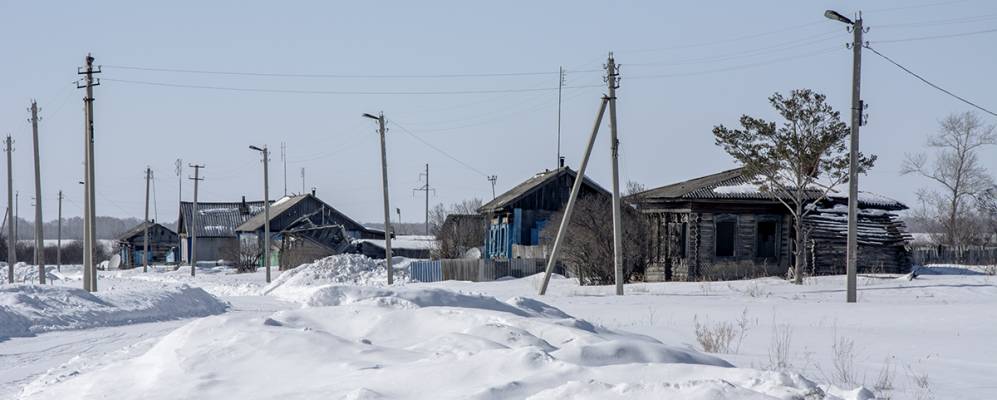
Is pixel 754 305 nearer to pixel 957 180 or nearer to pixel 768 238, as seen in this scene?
pixel 768 238

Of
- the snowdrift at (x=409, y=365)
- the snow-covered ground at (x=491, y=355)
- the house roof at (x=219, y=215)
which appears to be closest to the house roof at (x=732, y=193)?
the snow-covered ground at (x=491, y=355)

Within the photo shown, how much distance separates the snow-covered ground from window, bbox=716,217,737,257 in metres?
18.4

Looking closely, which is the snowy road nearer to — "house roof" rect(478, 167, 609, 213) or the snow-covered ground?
the snow-covered ground

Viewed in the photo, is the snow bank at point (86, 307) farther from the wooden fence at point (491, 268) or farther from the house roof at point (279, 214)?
the house roof at point (279, 214)

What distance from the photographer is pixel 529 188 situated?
54.5 m

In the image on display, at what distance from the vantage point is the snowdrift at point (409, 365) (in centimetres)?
830

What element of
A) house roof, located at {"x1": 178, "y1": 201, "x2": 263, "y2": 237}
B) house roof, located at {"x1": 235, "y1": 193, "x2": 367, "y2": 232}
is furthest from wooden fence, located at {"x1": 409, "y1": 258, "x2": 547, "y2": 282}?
house roof, located at {"x1": 178, "y1": 201, "x2": 263, "y2": 237}

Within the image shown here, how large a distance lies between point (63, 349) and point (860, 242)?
1194 inches

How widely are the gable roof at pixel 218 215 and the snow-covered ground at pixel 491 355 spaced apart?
228 ft

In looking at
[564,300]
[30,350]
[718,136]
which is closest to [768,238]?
[718,136]

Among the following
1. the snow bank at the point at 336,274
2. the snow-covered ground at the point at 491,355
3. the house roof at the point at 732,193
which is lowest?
the snow bank at the point at 336,274

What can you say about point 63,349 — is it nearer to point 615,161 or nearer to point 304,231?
point 615,161

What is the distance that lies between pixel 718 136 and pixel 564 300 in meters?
9.58

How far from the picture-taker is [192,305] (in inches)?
1141
